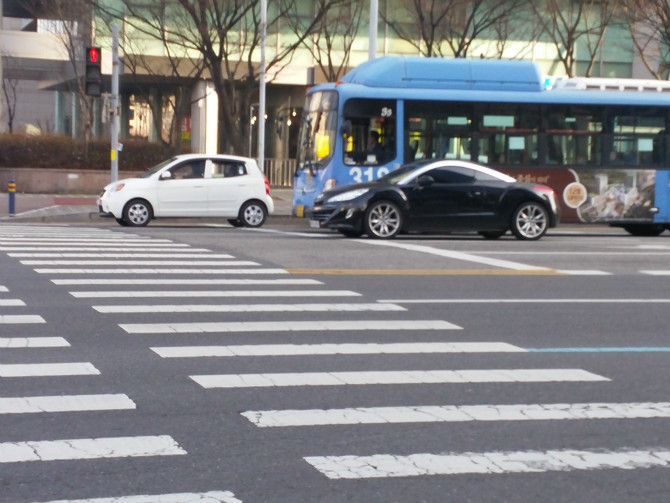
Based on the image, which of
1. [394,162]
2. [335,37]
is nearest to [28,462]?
[394,162]

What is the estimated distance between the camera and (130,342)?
917 centimetres

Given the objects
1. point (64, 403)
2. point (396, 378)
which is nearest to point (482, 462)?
point (396, 378)

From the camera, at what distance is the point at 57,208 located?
29156mm

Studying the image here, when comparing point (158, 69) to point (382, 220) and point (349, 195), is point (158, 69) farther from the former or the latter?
point (382, 220)

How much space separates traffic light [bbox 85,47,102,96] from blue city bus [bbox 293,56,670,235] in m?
5.16

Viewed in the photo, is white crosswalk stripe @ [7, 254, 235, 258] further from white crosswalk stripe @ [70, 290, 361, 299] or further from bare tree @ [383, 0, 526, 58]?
bare tree @ [383, 0, 526, 58]

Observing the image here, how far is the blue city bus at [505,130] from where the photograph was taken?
24.0 m

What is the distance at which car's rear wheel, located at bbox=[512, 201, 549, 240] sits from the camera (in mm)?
21234

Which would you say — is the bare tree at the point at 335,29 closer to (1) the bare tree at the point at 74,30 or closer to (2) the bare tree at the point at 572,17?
(2) the bare tree at the point at 572,17

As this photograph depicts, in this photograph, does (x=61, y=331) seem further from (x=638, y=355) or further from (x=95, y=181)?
(x=95, y=181)

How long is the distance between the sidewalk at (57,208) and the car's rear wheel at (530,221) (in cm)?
946

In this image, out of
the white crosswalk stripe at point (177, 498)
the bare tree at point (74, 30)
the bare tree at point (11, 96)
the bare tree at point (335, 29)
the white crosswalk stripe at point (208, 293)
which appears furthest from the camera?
the bare tree at point (11, 96)

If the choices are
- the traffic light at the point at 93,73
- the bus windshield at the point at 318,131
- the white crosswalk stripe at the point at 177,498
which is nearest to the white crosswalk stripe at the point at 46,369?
the white crosswalk stripe at the point at 177,498

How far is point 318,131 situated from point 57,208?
26.2 ft
